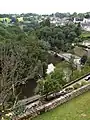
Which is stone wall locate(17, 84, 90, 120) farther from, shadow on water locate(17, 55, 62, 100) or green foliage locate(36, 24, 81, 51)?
green foliage locate(36, 24, 81, 51)

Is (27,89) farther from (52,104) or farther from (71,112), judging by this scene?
(71,112)

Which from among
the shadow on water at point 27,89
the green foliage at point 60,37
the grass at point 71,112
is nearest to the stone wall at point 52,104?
the grass at point 71,112

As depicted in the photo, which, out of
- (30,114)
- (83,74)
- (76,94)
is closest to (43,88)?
(76,94)

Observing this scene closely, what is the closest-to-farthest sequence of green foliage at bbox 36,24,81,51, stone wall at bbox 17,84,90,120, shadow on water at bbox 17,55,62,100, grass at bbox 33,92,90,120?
grass at bbox 33,92,90,120 < stone wall at bbox 17,84,90,120 < shadow on water at bbox 17,55,62,100 < green foliage at bbox 36,24,81,51

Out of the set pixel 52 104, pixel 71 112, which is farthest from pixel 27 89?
pixel 71 112

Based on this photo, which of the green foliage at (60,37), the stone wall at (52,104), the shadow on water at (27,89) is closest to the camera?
the stone wall at (52,104)

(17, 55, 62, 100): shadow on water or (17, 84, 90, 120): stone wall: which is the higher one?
(17, 84, 90, 120): stone wall

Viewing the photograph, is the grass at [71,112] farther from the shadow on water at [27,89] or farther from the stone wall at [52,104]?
the shadow on water at [27,89]

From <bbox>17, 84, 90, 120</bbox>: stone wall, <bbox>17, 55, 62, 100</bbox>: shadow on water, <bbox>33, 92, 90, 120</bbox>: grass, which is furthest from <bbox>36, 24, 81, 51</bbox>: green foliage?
<bbox>33, 92, 90, 120</bbox>: grass

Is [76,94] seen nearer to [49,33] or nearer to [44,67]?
[44,67]

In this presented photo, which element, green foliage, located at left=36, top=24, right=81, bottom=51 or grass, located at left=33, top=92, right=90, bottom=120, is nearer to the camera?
grass, located at left=33, top=92, right=90, bottom=120
